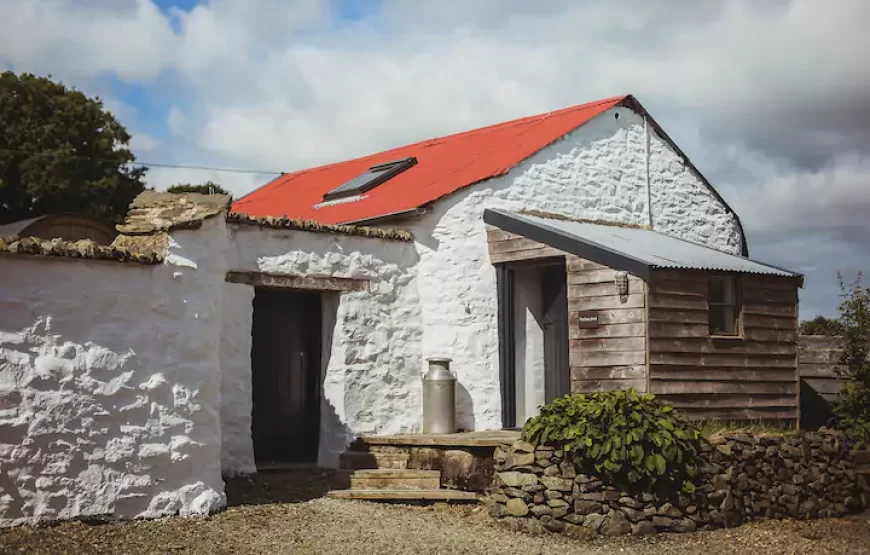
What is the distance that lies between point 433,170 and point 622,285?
4.69 metres

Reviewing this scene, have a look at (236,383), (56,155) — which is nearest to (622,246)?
(236,383)

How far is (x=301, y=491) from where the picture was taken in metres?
10.8

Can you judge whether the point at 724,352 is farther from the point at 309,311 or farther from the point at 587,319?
the point at 309,311

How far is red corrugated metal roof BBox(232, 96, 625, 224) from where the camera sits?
44.4 feet

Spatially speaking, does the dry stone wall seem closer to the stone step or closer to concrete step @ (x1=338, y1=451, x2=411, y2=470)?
the stone step

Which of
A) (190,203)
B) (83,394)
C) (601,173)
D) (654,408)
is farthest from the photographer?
(601,173)

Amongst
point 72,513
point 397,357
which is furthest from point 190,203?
point 397,357

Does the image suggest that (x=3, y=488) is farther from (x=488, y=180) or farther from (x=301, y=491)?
(x=488, y=180)

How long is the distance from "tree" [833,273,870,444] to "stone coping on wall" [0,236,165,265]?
9.40 metres

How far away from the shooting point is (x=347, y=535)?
A: 8922 mm

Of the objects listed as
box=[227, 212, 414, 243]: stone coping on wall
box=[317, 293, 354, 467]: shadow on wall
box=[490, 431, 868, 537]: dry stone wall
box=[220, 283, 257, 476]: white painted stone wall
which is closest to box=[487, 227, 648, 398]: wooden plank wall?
box=[490, 431, 868, 537]: dry stone wall

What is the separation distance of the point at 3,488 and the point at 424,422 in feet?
19.0

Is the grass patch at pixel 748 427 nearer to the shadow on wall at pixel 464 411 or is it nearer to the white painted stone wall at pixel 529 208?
the white painted stone wall at pixel 529 208

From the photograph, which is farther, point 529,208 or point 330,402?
point 529,208
